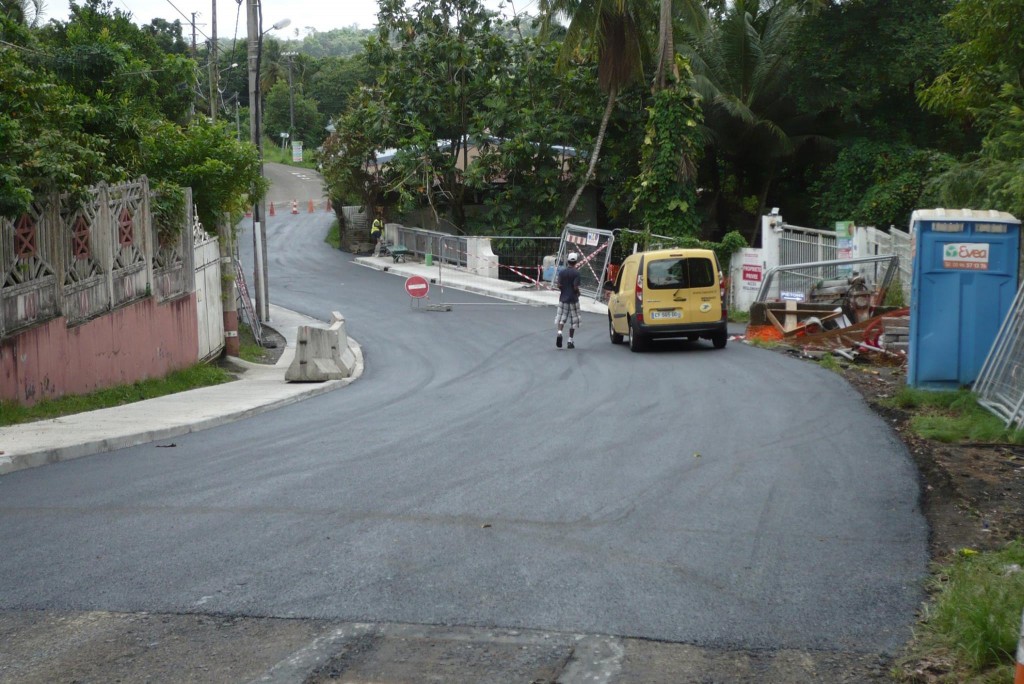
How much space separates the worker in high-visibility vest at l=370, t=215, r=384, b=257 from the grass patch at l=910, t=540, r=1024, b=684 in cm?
4432

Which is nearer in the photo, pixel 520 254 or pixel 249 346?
pixel 249 346

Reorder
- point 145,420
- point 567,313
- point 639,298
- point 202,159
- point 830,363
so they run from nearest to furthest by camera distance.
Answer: point 145,420
point 830,363
point 639,298
point 202,159
point 567,313

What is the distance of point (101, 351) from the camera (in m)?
16.1

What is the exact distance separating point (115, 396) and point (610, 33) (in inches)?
1026

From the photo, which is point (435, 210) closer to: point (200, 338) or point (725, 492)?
point (200, 338)

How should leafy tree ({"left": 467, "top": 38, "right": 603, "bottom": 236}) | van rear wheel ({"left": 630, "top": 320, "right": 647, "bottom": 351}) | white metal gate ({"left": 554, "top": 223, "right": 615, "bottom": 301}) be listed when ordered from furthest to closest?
leafy tree ({"left": 467, "top": 38, "right": 603, "bottom": 236}), white metal gate ({"left": 554, "top": 223, "right": 615, "bottom": 301}), van rear wheel ({"left": 630, "top": 320, "right": 647, "bottom": 351})

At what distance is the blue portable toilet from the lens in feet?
47.5

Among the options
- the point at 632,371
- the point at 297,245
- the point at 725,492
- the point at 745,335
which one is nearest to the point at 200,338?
the point at 632,371

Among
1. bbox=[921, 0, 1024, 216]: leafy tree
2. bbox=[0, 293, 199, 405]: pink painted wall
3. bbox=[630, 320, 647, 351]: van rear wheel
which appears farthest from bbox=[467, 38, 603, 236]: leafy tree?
bbox=[0, 293, 199, 405]: pink painted wall

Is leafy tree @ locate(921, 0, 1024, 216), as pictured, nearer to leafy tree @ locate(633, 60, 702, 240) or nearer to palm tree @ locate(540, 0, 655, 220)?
leafy tree @ locate(633, 60, 702, 240)

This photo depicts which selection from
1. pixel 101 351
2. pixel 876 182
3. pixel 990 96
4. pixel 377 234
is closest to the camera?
pixel 101 351

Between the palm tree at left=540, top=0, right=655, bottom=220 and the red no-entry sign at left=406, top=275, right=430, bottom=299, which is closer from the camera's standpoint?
the red no-entry sign at left=406, top=275, right=430, bottom=299

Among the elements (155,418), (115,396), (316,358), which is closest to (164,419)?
(155,418)

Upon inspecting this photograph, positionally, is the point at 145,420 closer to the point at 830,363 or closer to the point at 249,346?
the point at 830,363
